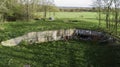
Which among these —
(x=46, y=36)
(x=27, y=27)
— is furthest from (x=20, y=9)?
(x=46, y=36)

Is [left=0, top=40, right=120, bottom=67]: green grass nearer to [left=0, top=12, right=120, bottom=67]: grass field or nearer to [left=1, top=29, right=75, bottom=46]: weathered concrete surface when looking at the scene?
[left=0, top=12, right=120, bottom=67]: grass field

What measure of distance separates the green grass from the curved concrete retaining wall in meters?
1.02

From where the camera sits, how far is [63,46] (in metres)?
22.0

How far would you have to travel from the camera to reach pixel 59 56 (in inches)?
705

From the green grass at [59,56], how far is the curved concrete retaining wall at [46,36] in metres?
1.02

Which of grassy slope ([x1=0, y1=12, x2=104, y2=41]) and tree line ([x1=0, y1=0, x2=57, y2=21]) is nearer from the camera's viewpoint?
grassy slope ([x1=0, y1=12, x2=104, y2=41])

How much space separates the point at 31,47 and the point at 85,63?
6.80m

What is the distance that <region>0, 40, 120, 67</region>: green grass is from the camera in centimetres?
1580

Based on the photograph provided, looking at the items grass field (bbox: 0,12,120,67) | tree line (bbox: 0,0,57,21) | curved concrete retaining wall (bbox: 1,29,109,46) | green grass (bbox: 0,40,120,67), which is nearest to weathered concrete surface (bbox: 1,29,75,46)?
curved concrete retaining wall (bbox: 1,29,109,46)

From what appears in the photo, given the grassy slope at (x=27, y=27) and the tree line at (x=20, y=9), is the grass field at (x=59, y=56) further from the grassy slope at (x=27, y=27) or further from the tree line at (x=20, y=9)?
the tree line at (x=20, y=9)

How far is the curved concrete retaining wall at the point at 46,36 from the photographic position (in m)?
22.3

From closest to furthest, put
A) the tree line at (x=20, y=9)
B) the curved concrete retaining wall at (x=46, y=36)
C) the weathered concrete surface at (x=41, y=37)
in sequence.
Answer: the weathered concrete surface at (x=41, y=37) < the curved concrete retaining wall at (x=46, y=36) < the tree line at (x=20, y=9)

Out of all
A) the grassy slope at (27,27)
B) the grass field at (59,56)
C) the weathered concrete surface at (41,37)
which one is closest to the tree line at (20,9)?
the grassy slope at (27,27)

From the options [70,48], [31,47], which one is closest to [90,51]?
[70,48]
